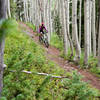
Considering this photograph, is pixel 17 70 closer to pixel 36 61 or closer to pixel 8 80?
pixel 8 80

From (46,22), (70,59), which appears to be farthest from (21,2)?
(70,59)

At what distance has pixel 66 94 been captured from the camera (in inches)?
106

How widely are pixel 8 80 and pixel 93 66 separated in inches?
246

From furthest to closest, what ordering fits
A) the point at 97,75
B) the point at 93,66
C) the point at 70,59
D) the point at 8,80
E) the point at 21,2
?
1. the point at 21,2
2. the point at 70,59
3. the point at 93,66
4. the point at 97,75
5. the point at 8,80

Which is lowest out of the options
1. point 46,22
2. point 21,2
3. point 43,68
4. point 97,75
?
point 97,75

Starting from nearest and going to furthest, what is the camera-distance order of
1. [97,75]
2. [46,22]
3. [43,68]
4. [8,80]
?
[8,80], [43,68], [97,75], [46,22]

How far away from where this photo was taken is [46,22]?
45.6ft

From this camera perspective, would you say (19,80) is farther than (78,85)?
Yes

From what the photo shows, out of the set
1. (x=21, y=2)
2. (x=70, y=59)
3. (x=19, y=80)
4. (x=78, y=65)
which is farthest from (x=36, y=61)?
(x=21, y=2)

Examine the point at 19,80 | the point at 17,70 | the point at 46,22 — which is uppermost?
the point at 46,22

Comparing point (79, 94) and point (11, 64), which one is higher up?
point (11, 64)

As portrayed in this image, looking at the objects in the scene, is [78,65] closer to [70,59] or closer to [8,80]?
[70,59]

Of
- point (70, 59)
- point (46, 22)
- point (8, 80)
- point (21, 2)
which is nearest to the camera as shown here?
point (8, 80)

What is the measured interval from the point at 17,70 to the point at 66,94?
1.06 m
